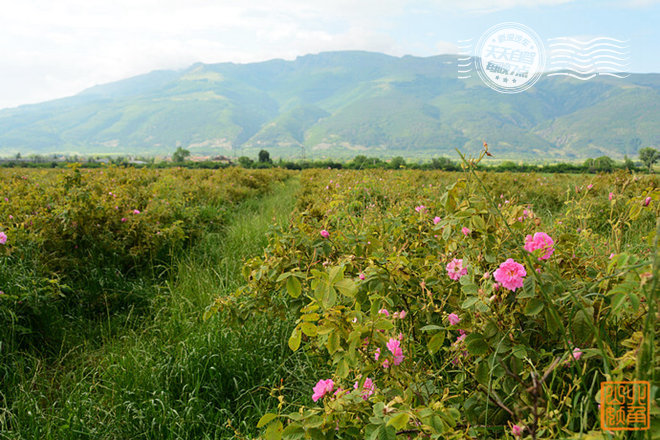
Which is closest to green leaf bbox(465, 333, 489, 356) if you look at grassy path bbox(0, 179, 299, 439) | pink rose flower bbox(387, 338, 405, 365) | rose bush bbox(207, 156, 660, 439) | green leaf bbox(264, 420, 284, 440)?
rose bush bbox(207, 156, 660, 439)

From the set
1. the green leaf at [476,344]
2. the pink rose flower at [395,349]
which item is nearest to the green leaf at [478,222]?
the green leaf at [476,344]

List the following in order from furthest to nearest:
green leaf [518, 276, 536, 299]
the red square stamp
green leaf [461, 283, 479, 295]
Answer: green leaf [461, 283, 479, 295]
green leaf [518, 276, 536, 299]
the red square stamp

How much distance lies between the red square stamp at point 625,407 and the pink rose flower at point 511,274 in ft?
1.05

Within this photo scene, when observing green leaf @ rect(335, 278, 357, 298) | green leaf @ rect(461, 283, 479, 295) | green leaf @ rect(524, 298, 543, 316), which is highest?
green leaf @ rect(335, 278, 357, 298)

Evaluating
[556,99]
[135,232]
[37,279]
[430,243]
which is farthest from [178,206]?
[556,99]

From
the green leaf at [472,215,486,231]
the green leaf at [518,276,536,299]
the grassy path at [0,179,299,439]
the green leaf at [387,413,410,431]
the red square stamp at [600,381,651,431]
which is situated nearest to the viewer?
the red square stamp at [600,381,651,431]

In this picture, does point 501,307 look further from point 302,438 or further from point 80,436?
point 80,436

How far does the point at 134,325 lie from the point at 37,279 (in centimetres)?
86

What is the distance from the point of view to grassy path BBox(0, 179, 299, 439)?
1.94 metres

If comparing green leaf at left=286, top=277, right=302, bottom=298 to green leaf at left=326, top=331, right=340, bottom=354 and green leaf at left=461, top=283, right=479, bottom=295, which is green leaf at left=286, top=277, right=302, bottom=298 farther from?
green leaf at left=461, top=283, right=479, bottom=295

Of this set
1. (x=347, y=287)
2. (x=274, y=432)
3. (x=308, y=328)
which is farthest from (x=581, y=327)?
(x=274, y=432)

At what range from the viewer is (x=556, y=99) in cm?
16475

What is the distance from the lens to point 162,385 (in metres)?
2.22

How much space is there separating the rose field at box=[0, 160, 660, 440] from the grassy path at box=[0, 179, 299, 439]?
15 mm
